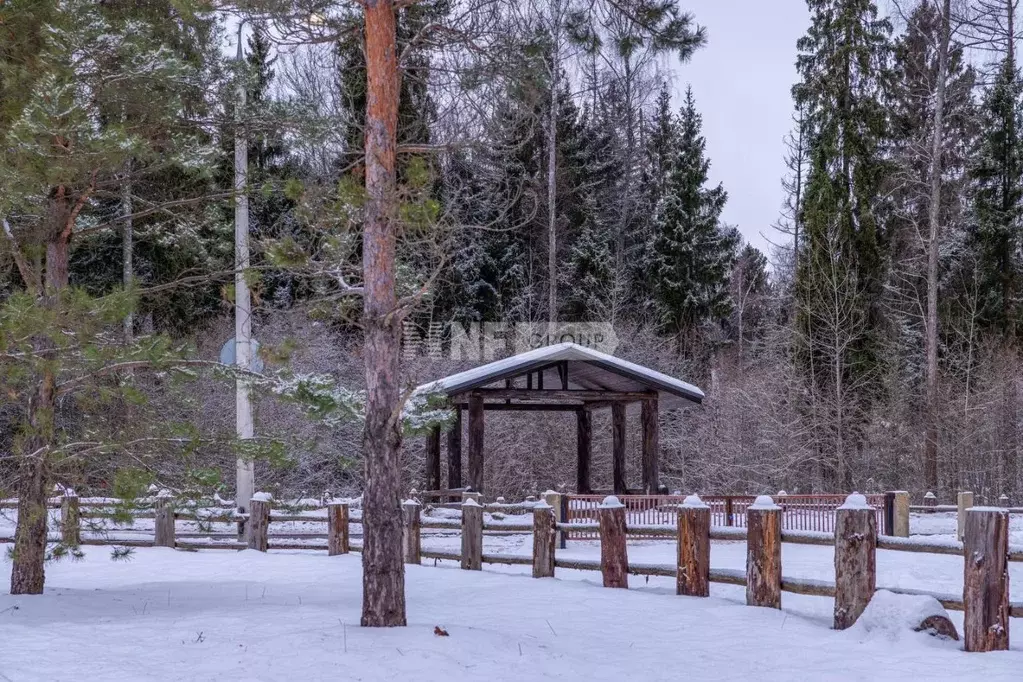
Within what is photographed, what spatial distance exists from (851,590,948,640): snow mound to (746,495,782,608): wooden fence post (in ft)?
3.77

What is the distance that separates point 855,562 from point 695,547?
2007mm

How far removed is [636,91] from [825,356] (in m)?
13.0

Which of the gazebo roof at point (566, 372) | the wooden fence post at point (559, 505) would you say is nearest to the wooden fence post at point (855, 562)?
the wooden fence post at point (559, 505)

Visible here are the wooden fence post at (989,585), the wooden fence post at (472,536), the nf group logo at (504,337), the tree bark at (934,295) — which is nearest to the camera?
the wooden fence post at (989,585)

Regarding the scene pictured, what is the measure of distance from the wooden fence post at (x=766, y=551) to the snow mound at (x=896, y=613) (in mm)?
1148

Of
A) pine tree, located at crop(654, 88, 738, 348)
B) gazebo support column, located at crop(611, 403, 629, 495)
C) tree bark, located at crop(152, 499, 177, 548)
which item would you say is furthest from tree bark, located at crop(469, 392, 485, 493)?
pine tree, located at crop(654, 88, 738, 348)

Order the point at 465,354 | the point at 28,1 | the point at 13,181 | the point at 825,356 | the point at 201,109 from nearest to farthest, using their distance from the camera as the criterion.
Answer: the point at 13,181 → the point at 28,1 → the point at 201,109 → the point at 825,356 → the point at 465,354

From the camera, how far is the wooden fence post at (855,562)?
9.38 metres

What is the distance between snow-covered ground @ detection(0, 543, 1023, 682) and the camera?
7.62 metres

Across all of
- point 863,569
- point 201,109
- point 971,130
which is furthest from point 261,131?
point 971,130

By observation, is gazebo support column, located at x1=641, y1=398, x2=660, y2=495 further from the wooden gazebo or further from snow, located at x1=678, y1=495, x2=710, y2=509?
snow, located at x1=678, y1=495, x2=710, y2=509

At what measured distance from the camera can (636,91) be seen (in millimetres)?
39438

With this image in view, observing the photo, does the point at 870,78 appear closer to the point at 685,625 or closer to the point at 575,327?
the point at 575,327

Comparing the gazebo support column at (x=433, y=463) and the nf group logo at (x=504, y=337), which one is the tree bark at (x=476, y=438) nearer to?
the gazebo support column at (x=433, y=463)
